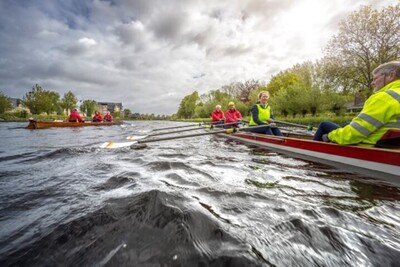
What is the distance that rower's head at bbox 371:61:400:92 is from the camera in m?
3.31

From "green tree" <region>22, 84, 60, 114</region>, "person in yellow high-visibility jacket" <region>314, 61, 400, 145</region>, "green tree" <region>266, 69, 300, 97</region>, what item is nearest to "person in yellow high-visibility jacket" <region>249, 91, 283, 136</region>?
"person in yellow high-visibility jacket" <region>314, 61, 400, 145</region>

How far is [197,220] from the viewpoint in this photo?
202 cm

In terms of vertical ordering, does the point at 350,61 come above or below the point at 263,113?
above

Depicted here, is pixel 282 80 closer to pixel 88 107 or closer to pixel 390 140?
pixel 390 140

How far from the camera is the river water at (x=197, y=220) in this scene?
60.2 inches

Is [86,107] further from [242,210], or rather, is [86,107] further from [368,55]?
[242,210]

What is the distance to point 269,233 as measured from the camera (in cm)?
181

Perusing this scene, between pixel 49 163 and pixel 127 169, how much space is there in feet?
6.95

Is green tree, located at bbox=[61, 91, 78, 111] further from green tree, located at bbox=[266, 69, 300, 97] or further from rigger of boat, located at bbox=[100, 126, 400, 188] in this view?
rigger of boat, located at bbox=[100, 126, 400, 188]

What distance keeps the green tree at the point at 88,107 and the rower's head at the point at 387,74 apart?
3560 inches

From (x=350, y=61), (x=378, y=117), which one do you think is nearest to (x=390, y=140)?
(x=378, y=117)

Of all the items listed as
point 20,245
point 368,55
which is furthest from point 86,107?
point 20,245

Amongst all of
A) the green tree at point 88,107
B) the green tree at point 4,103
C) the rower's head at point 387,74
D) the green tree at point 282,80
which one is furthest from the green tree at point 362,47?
the green tree at point 88,107

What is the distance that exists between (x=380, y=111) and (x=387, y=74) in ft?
2.31
